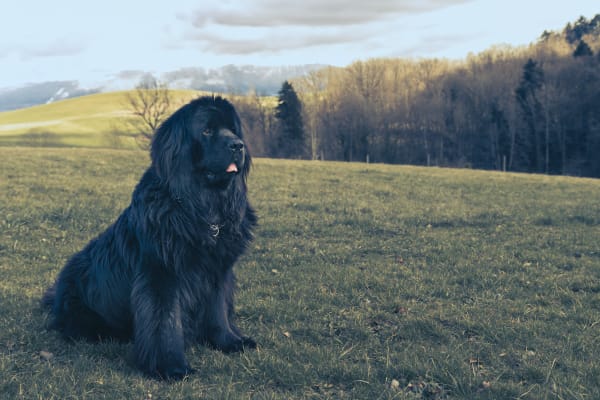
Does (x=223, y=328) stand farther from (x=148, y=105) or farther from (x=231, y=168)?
(x=148, y=105)

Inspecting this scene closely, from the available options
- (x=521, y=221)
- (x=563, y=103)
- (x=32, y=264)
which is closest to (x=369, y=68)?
(x=563, y=103)

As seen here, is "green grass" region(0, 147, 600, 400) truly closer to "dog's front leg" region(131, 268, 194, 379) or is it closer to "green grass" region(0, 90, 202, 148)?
→ "dog's front leg" region(131, 268, 194, 379)

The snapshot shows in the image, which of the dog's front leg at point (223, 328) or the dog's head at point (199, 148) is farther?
the dog's front leg at point (223, 328)

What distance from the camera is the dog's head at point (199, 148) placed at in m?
Result: 4.38

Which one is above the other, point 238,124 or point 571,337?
point 238,124

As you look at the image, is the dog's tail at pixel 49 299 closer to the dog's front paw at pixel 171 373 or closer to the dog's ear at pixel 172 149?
the dog's front paw at pixel 171 373

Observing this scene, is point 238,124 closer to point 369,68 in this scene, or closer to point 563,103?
point 563,103

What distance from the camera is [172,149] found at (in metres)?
4.43

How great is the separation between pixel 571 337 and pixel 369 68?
6021cm

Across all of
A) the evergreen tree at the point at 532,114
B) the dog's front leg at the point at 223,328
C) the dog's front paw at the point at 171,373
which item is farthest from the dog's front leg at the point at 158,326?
the evergreen tree at the point at 532,114

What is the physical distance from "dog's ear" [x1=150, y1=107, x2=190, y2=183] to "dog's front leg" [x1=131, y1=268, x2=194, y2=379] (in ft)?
3.07

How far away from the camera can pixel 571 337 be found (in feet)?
17.3

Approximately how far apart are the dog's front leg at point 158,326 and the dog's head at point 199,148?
0.96 metres

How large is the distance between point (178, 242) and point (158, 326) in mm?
797
